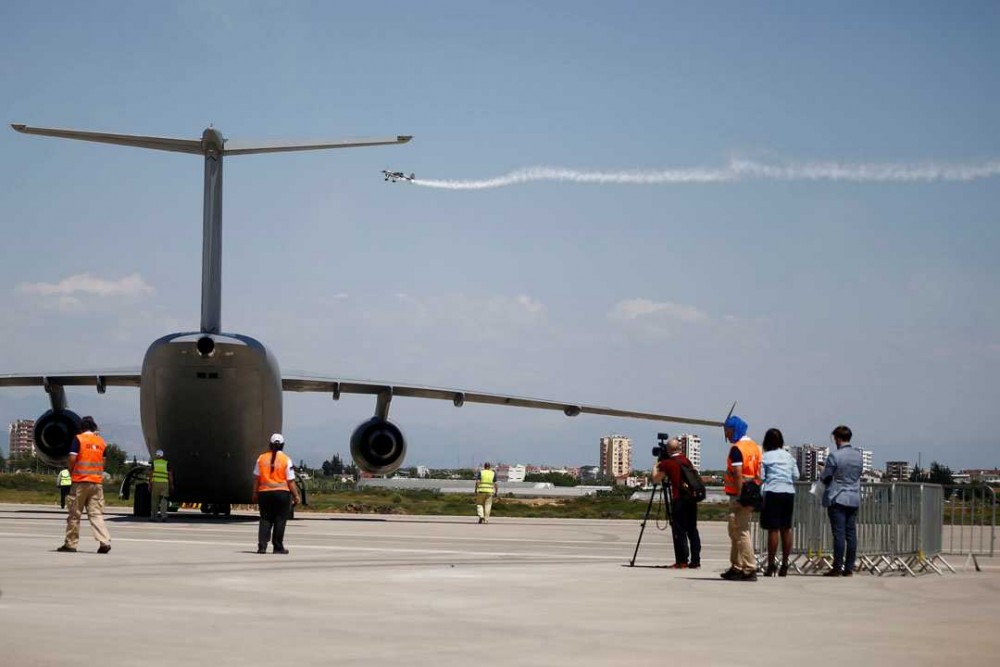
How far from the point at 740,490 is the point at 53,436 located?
22629 millimetres

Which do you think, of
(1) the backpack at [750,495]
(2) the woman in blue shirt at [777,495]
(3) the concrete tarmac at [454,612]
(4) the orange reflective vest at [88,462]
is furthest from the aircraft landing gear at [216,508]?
(1) the backpack at [750,495]

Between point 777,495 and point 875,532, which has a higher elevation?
point 777,495

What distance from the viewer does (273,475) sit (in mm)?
17766

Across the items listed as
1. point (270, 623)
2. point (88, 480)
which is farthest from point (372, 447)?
point (270, 623)

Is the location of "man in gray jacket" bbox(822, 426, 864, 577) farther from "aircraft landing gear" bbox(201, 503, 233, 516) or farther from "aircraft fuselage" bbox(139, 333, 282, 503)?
"aircraft landing gear" bbox(201, 503, 233, 516)

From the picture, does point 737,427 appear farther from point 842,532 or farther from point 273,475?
point 273,475

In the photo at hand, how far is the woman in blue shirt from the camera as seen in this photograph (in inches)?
598

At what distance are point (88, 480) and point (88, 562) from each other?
93.0 inches

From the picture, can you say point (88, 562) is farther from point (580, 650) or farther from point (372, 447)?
point (372, 447)

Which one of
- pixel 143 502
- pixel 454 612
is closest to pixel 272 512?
pixel 454 612

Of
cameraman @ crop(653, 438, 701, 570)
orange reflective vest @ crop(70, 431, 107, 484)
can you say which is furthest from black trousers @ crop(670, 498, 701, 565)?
orange reflective vest @ crop(70, 431, 107, 484)

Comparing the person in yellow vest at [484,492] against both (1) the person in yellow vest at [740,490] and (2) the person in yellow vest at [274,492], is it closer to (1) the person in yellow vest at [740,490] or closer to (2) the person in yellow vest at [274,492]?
(2) the person in yellow vest at [274,492]

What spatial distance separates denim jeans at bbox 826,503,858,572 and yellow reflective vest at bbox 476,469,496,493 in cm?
1865

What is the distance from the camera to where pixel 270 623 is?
933cm
